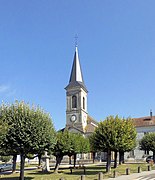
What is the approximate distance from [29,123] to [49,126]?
94.6 inches

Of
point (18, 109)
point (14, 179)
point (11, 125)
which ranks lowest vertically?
point (14, 179)

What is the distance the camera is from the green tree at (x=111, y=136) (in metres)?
31.6

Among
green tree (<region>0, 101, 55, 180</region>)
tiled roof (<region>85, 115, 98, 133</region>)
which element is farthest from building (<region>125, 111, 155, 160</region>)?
green tree (<region>0, 101, 55, 180</region>)

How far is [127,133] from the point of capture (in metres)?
32.7

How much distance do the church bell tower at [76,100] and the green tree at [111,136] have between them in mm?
45081

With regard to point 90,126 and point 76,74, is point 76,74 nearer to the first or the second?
point 76,74

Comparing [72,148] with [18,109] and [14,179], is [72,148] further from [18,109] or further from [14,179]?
[18,109]

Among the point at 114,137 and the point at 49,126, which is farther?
the point at 114,137

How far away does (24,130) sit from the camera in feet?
73.5

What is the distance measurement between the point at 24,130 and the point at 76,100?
57318mm

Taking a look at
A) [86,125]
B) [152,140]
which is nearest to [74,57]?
[86,125]

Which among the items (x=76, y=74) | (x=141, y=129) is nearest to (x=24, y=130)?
(x=141, y=129)

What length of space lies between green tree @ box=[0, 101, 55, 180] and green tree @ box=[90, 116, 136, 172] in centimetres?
950

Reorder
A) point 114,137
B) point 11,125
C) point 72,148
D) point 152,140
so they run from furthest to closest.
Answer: point 152,140 → point 72,148 → point 114,137 → point 11,125
